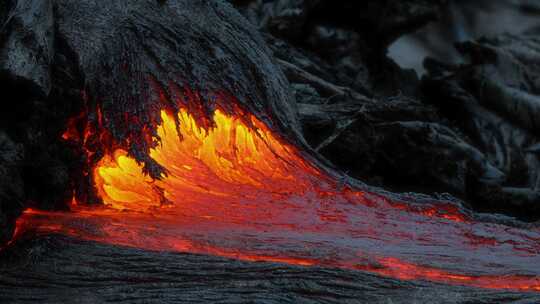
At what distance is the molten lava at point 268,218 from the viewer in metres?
3.38

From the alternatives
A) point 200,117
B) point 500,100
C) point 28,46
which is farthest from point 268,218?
point 500,100

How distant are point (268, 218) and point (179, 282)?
988 mm

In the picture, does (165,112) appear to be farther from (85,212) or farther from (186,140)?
(85,212)

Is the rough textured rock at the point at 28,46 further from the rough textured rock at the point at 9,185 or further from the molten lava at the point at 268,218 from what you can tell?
the molten lava at the point at 268,218

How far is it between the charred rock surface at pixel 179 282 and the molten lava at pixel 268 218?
145mm

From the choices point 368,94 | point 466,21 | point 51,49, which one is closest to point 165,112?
point 51,49

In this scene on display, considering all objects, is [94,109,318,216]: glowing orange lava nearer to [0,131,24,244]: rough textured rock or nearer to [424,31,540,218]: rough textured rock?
[0,131,24,244]: rough textured rock

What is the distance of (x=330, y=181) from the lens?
482 centimetres

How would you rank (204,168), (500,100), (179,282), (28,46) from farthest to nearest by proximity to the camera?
(500,100), (204,168), (28,46), (179,282)

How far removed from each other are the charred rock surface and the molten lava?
0.47ft

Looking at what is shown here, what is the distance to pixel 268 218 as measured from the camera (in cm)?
398

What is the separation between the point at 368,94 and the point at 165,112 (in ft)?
15.6

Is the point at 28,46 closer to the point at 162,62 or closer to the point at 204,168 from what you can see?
the point at 162,62

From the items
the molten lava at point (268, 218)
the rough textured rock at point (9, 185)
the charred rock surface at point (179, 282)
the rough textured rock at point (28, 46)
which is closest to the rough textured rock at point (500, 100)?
the molten lava at point (268, 218)
